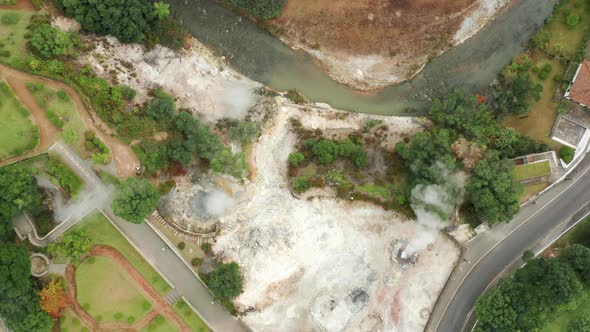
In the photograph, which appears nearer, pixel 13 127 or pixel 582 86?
pixel 13 127

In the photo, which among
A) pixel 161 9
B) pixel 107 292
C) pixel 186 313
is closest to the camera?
pixel 107 292

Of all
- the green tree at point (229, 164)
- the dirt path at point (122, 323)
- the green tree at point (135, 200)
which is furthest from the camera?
the green tree at point (229, 164)

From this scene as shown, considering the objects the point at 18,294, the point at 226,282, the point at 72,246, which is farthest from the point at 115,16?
the point at 226,282

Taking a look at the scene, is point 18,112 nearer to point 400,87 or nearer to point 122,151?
point 122,151

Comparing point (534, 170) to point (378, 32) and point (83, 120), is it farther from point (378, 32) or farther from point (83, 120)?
point (83, 120)

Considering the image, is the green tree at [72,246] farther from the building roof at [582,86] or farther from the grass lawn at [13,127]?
the building roof at [582,86]

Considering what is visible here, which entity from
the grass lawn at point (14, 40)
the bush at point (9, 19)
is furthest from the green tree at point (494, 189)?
the bush at point (9, 19)

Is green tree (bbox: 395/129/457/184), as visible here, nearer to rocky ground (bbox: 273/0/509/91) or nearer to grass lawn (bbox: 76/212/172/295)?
rocky ground (bbox: 273/0/509/91)

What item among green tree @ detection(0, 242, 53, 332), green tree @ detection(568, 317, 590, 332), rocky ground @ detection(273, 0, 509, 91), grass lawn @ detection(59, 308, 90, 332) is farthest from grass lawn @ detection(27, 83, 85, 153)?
green tree @ detection(568, 317, 590, 332)
